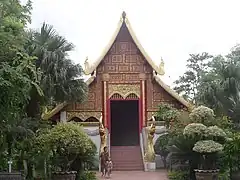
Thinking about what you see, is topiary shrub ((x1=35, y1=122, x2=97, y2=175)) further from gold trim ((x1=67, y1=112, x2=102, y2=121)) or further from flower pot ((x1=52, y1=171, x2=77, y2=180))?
gold trim ((x1=67, y1=112, x2=102, y2=121))

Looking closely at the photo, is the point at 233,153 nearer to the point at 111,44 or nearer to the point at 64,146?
the point at 64,146

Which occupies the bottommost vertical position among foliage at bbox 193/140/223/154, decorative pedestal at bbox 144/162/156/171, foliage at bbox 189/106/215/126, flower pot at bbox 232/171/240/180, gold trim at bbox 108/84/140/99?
decorative pedestal at bbox 144/162/156/171

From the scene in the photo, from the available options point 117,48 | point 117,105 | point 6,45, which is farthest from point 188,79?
point 6,45

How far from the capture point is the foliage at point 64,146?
48.4ft

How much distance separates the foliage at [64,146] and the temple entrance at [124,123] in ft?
45.8

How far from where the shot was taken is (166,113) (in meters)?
22.4

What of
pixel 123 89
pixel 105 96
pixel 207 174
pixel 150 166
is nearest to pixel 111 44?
pixel 123 89

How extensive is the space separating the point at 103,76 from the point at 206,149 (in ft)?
34.1

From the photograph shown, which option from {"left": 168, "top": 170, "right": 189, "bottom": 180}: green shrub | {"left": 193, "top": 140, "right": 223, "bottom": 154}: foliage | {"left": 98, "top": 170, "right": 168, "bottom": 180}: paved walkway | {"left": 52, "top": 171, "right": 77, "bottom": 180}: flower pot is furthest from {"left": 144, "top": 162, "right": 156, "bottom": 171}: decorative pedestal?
{"left": 52, "top": 171, "right": 77, "bottom": 180}: flower pot

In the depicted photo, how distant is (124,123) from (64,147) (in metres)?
16.0

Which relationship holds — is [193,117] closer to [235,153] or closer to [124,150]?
[235,153]

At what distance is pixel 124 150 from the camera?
77.4 ft

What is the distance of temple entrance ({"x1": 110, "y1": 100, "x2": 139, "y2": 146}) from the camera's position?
29.6 meters

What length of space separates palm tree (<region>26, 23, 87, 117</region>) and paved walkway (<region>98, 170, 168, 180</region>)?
3421mm
